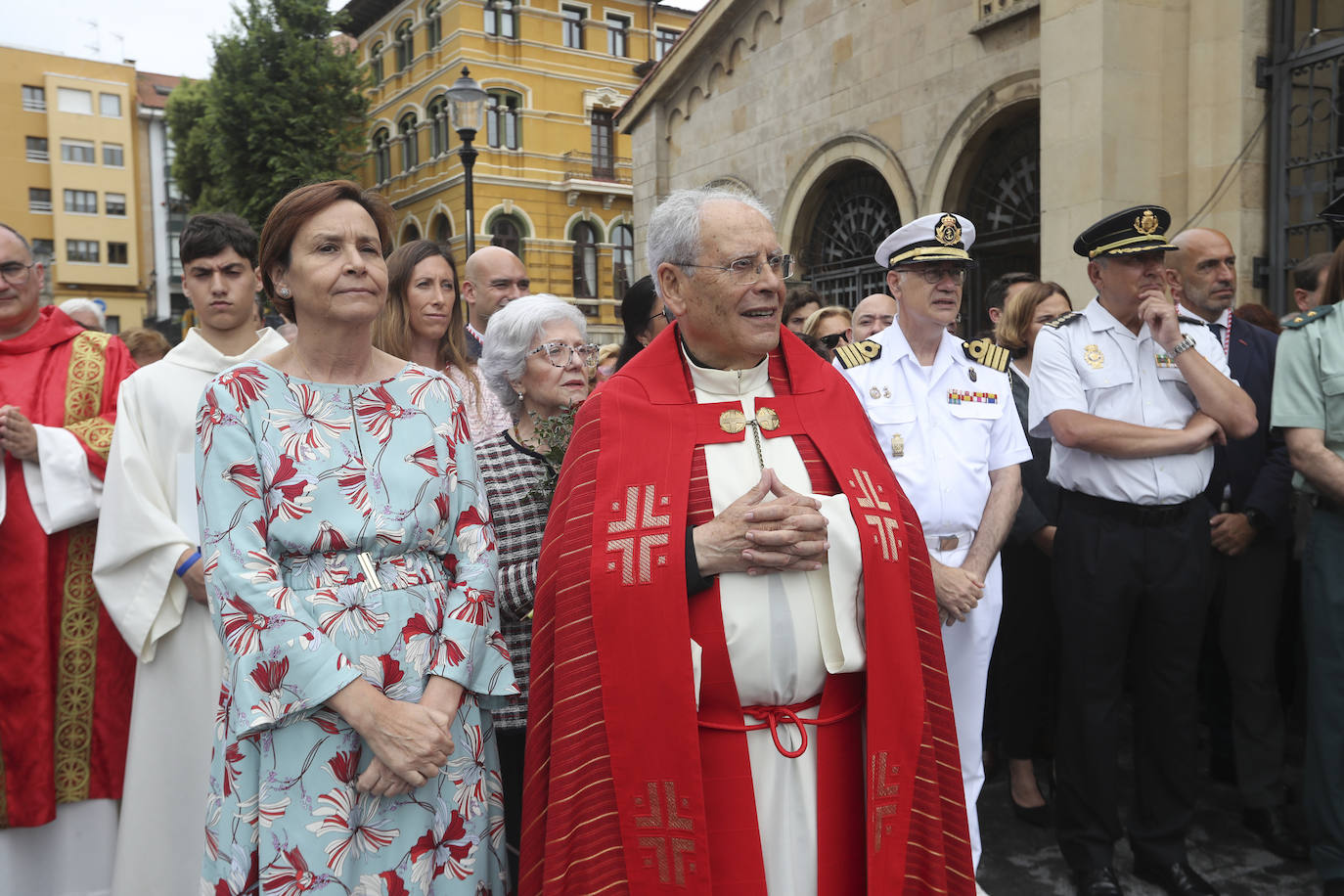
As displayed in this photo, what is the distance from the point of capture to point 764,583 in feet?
7.58

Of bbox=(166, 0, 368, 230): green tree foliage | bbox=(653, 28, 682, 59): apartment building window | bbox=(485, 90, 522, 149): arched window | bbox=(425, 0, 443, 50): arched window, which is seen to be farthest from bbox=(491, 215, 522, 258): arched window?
bbox=(653, 28, 682, 59): apartment building window

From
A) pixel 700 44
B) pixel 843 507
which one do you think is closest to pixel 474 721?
pixel 843 507

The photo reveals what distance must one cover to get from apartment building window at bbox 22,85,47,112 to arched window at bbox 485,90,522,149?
35785mm

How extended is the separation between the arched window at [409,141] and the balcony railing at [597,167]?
570 cm

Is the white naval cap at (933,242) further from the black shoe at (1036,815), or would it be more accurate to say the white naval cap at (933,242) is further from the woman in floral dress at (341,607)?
the black shoe at (1036,815)

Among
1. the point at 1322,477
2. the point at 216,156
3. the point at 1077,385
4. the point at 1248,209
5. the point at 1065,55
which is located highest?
the point at 216,156

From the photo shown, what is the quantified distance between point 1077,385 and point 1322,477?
0.92 metres

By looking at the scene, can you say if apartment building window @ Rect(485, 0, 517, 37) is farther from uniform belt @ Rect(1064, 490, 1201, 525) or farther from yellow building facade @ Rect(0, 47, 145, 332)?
uniform belt @ Rect(1064, 490, 1201, 525)

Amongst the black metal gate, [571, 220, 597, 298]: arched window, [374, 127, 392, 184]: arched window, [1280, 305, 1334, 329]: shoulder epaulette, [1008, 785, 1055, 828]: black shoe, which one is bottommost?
[1008, 785, 1055, 828]: black shoe

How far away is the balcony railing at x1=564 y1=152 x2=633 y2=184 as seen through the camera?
3481 cm

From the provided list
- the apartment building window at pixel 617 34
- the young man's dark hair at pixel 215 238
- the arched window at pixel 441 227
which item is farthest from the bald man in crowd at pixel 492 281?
the apartment building window at pixel 617 34

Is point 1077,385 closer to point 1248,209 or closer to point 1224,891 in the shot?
point 1224,891

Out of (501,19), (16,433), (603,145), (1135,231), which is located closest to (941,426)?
(1135,231)

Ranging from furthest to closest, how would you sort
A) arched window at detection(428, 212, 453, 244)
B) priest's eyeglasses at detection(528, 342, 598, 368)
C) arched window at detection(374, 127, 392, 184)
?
arched window at detection(374, 127, 392, 184) < arched window at detection(428, 212, 453, 244) < priest's eyeglasses at detection(528, 342, 598, 368)
